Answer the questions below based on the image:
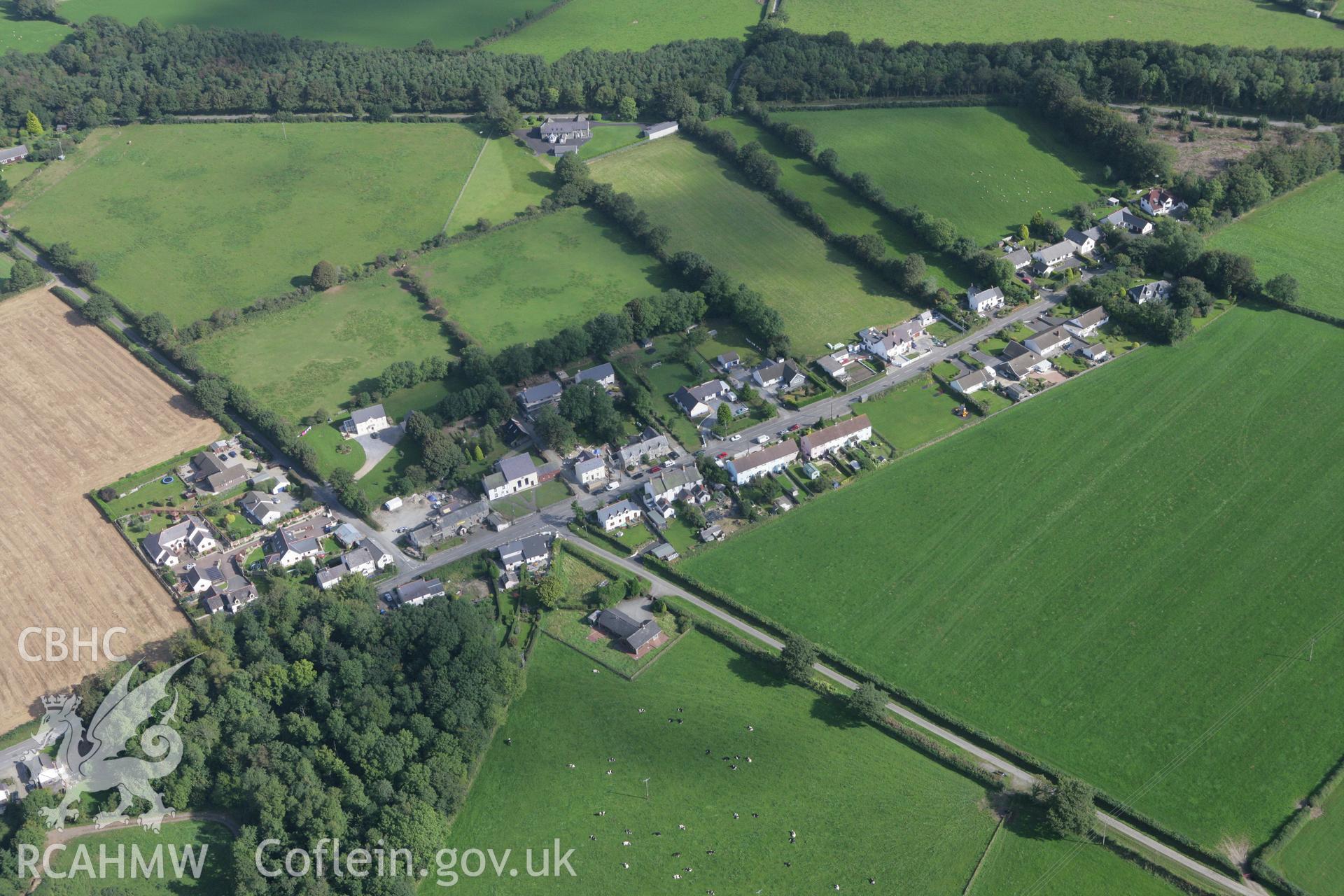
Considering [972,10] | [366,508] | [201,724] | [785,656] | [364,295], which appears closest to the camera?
[201,724]

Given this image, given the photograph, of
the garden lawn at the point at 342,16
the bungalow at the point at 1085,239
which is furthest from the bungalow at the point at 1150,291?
the garden lawn at the point at 342,16

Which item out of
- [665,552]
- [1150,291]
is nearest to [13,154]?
[665,552]

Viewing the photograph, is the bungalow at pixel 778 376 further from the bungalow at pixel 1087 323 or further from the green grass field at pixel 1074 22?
the green grass field at pixel 1074 22

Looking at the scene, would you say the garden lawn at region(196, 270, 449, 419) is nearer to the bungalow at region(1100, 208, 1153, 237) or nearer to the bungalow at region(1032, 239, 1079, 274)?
the bungalow at region(1032, 239, 1079, 274)

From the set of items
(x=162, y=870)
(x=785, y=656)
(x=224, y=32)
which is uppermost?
(x=224, y=32)

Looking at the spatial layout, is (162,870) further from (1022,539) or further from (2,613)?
(1022,539)

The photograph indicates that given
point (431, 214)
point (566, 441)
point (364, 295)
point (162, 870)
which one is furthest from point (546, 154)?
point (162, 870)

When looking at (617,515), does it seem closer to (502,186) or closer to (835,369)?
(835,369)
